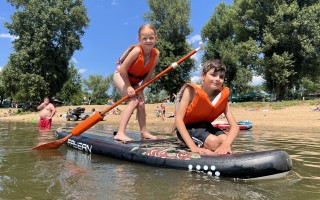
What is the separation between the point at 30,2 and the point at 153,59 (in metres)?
30.1

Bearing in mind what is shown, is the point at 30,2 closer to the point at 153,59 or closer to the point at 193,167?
the point at 153,59

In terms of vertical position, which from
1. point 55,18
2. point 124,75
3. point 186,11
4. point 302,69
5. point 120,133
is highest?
point 186,11

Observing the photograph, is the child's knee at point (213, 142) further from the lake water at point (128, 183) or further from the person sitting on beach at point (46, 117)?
the person sitting on beach at point (46, 117)

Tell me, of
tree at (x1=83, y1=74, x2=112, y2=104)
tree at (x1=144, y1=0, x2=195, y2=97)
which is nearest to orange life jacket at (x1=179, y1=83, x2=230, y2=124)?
tree at (x1=144, y1=0, x2=195, y2=97)

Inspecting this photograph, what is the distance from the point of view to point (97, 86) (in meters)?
82.9

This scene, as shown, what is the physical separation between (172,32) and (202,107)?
32.5 metres

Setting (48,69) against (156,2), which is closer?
(48,69)

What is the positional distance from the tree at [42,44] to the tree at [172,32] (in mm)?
8213

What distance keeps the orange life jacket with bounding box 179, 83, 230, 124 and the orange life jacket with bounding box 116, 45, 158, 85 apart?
4.46ft

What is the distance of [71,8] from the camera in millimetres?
32656

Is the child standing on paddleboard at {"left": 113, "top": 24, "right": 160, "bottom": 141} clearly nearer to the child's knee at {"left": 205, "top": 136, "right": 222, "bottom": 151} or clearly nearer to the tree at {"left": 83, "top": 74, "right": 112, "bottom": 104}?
the child's knee at {"left": 205, "top": 136, "right": 222, "bottom": 151}

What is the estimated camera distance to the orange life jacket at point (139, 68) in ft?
17.6

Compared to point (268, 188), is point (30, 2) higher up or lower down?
higher up

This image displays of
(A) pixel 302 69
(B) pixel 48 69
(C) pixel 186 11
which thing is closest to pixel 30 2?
(B) pixel 48 69
